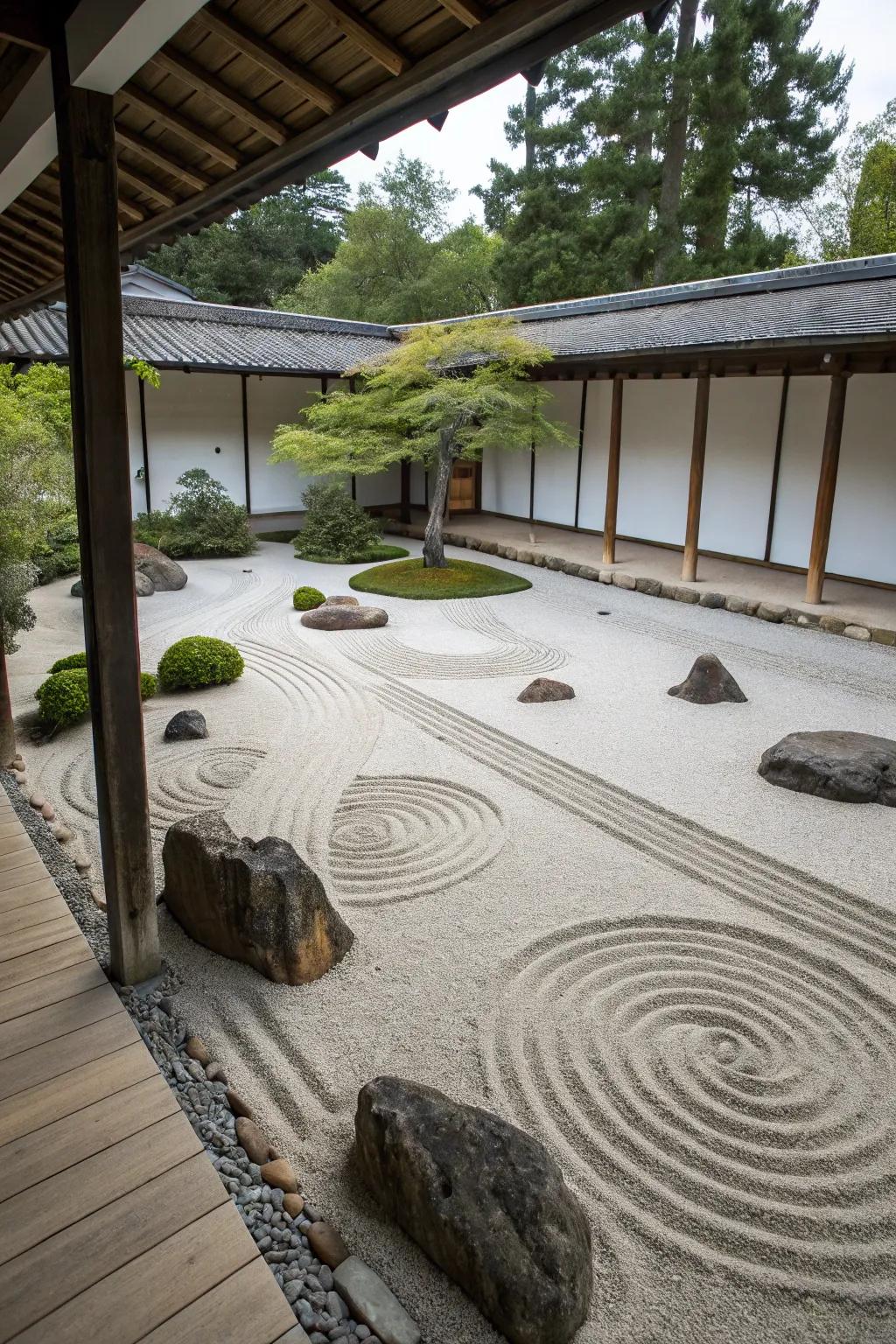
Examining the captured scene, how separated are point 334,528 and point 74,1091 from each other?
1236 cm

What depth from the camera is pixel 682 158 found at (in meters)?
24.4

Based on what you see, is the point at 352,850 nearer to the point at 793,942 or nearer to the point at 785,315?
the point at 793,942

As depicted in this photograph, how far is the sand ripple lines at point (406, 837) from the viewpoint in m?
4.71

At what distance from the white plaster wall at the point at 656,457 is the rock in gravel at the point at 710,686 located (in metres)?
6.28

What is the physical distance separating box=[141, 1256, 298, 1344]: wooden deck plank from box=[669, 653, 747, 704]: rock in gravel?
6186 millimetres

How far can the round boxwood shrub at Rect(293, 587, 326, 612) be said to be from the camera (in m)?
10.8

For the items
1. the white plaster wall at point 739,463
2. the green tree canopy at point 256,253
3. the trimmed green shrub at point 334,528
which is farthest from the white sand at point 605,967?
the green tree canopy at point 256,253

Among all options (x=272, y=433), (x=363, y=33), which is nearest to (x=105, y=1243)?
(x=363, y=33)

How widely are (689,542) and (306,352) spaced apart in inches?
351

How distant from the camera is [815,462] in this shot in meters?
11.4

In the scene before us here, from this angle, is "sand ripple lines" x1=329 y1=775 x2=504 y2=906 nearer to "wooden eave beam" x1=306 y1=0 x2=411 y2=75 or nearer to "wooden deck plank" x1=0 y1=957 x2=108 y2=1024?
"wooden deck plank" x1=0 y1=957 x2=108 y2=1024

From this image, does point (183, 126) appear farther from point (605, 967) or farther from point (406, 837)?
point (605, 967)

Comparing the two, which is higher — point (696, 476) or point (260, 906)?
point (696, 476)

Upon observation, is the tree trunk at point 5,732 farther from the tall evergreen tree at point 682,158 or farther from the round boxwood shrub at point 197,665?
the tall evergreen tree at point 682,158
